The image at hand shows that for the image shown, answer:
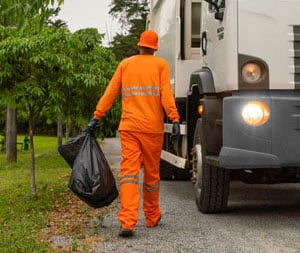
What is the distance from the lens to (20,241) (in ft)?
19.6

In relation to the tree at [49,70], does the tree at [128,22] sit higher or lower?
higher

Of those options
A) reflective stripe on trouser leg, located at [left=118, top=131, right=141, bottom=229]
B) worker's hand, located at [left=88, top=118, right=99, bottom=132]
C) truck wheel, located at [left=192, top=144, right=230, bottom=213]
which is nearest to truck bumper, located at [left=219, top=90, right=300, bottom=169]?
reflective stripe on trouser leg, located at [left=118, top=131, right=141, bottom=229]

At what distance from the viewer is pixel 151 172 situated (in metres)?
6.61

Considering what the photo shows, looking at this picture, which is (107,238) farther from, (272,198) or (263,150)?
(272,198)

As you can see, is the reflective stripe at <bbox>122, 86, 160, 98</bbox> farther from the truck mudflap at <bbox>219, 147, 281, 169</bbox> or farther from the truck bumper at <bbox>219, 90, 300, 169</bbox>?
the truck mudflap at <bbox>219, 147, 281, 169</bbox>

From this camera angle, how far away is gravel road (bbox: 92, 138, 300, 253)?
5.80m

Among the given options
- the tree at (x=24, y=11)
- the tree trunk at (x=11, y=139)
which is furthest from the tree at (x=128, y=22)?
the tree at (x=24, y=11)

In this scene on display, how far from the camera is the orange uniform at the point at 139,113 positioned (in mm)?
6344

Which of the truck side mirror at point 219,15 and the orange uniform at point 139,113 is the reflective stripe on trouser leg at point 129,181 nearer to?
the orange uniform at point 139,113

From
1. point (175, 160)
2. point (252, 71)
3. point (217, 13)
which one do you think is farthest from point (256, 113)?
point (175, 160)

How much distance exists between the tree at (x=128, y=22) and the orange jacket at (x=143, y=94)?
29460 mm

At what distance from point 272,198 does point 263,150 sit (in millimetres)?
3086

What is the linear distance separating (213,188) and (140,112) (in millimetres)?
1397

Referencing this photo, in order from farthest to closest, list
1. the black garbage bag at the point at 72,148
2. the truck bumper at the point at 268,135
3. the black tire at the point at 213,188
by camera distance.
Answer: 1. the black tire at the point at 213,188
2. the black garbage bag at the point at 72,148
3. the truck bumper at the point at 268,135
